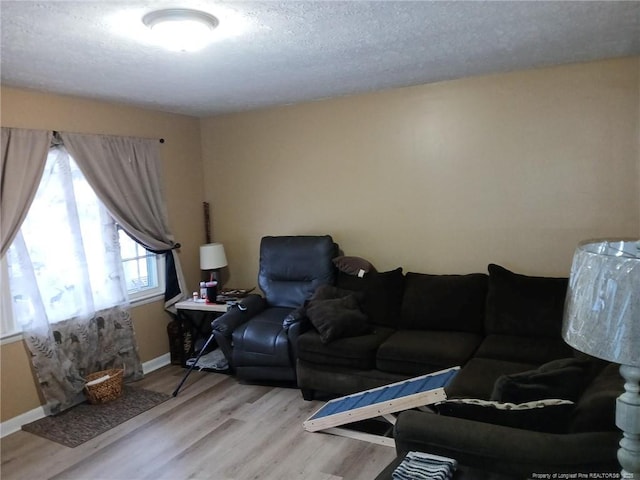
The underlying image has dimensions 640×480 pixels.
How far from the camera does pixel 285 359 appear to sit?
3.73 m

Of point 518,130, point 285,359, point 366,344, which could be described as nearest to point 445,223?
point 518,130

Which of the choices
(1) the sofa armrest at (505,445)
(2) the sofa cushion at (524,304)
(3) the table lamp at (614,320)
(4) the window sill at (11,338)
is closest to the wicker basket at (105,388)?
(4) the window sill at (11,338)

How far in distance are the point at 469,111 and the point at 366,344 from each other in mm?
2039

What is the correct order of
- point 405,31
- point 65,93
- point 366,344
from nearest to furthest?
1. point 405,31
2. point 366,344
3. point 65,93

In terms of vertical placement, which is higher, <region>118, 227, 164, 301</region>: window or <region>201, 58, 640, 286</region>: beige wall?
<region>201, 58, 640, 286</region>: beige wall

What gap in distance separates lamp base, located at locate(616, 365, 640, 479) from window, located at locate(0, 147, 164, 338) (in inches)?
144

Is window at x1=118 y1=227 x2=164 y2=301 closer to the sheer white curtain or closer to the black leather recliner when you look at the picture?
the sheer white curtain

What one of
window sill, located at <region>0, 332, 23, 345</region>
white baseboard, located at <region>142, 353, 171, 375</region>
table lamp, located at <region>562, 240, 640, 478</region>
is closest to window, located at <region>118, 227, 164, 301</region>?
white baseboard, located at <region>142, 353, 171, 375</region>

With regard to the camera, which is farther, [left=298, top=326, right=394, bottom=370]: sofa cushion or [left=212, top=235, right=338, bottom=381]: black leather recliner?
[left=212, top=235, right=338, bottom=381]: black leather recliner

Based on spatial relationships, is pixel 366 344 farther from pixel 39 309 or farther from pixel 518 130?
pixel 39 309

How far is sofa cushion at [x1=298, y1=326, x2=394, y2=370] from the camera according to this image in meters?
3.33

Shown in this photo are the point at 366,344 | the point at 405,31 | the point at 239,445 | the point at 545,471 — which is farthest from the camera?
the point at 366,344

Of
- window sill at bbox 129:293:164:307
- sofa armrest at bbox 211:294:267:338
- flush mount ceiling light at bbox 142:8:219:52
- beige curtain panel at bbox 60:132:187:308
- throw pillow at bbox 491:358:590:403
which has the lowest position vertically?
sofa armrest at bbox 211:294:267:338

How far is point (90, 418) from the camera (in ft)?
11.5
